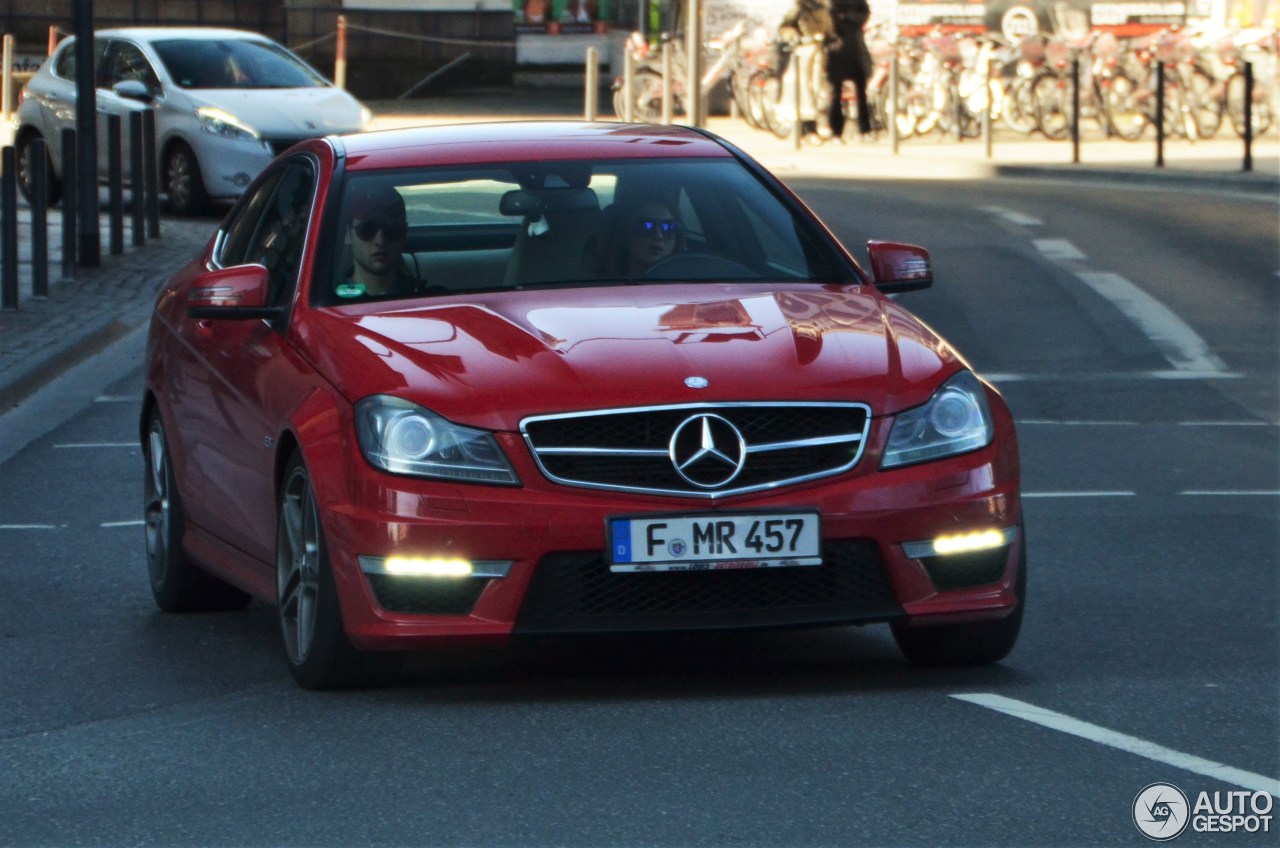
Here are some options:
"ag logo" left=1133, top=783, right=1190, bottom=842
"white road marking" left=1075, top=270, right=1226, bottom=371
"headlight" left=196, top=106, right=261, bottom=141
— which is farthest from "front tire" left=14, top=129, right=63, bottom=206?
"ag logo" left=1133, top=783, right=1190, bottom=842

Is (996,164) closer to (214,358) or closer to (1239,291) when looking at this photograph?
(1239,291)

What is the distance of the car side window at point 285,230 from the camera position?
727cm

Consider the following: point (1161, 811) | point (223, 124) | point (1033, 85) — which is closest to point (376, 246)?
point (1161, 811)

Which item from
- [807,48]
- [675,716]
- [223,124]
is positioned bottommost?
[675,716]

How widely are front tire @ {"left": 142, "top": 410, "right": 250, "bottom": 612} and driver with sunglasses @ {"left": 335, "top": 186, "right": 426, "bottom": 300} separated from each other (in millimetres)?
1090

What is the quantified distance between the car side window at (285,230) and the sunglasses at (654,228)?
2.98 ft

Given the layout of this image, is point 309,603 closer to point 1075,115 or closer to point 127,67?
point 127,67

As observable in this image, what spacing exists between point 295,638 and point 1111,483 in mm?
4734

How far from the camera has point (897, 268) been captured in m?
7.34

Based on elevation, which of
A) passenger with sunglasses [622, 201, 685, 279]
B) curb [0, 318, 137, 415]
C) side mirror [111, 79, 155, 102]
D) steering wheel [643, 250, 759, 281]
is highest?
side mirror [111, 79, 155, 102]

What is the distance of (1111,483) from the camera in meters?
10.4

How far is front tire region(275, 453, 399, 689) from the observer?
6254 mm

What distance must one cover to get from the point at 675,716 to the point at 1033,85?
26436mm

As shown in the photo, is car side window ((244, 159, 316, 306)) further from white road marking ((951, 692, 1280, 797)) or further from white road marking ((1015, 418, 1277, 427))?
white road marking ((1015, 418, 1277, 427))
